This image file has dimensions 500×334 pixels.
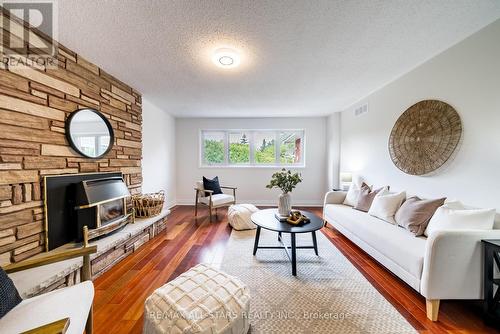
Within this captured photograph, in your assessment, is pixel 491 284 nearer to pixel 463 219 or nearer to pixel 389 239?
pixel 463 219

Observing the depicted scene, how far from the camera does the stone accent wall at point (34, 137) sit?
150cm

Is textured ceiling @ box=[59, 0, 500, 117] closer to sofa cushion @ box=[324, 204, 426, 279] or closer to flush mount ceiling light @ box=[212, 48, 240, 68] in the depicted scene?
flush mount ceiling light @ box=[212, 48, 240, 68]

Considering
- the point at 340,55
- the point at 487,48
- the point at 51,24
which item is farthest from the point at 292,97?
the point at 51,24

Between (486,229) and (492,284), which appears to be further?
(486,229)

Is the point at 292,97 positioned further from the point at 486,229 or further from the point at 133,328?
the point at 133,328

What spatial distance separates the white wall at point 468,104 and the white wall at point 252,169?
231 cm

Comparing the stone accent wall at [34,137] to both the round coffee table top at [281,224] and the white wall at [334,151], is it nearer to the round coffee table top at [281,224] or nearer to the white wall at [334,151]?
the round coffee table top at [281,224]

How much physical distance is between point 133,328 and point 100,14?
2.40m

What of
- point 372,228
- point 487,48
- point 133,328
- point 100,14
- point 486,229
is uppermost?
point 100,14

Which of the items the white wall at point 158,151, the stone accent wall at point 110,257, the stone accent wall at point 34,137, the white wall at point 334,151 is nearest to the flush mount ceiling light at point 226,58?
the stone accent wall at point 34,137

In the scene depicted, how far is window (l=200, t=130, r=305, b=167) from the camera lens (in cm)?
517

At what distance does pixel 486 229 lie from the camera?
59.8 inches

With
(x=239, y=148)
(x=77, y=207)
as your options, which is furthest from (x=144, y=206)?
(x=239, y=148)

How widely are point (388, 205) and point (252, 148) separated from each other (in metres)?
3.43
